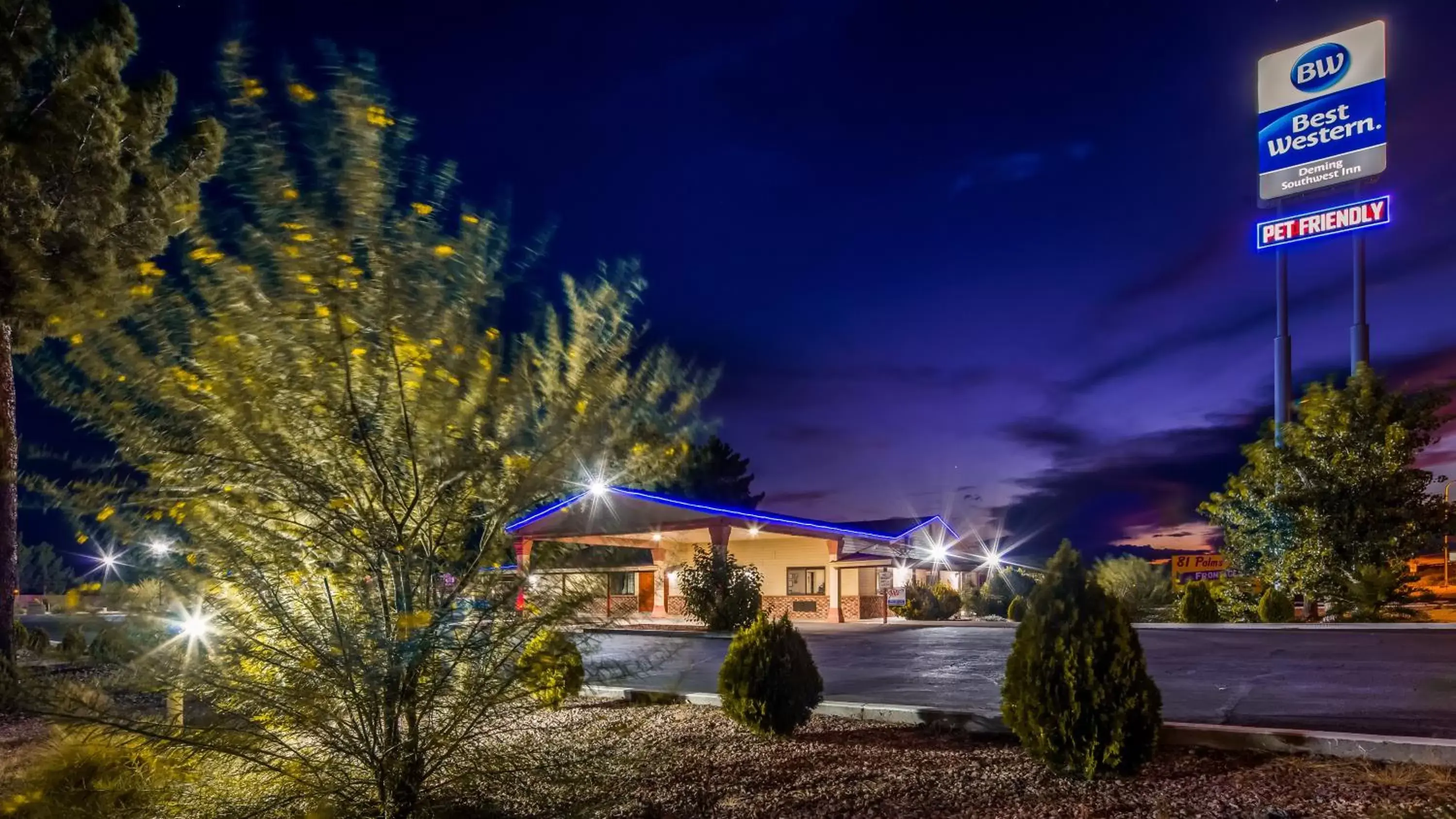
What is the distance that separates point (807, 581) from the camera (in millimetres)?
31828

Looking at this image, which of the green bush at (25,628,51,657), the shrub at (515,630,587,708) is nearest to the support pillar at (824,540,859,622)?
the green bush at (25,628,51,657)

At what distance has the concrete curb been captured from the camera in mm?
5684

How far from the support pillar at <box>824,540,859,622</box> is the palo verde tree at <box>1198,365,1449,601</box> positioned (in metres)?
12.5

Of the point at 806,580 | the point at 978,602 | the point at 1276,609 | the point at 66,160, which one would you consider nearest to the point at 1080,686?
the point at 66,160

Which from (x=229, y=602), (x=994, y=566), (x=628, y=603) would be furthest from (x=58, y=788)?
(x=994, y=566)

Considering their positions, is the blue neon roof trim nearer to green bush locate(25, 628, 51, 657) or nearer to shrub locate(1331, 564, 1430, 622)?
green bush locate(25, 628, 51, 657)

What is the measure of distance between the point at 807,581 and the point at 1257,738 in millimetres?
25842

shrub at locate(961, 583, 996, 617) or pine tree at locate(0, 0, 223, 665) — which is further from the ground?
pine tree at locate(0, 0, 223, 665)

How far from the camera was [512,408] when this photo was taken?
4.37 meters

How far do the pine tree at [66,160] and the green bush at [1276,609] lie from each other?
20.9 metres

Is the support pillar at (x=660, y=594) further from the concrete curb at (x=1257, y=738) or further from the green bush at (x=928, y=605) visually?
the concrete curb at (x=1257, y=738)

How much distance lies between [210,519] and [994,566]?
110 feet

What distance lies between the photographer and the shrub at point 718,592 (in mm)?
22859

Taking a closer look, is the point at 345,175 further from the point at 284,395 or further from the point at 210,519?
the point at 210,519
